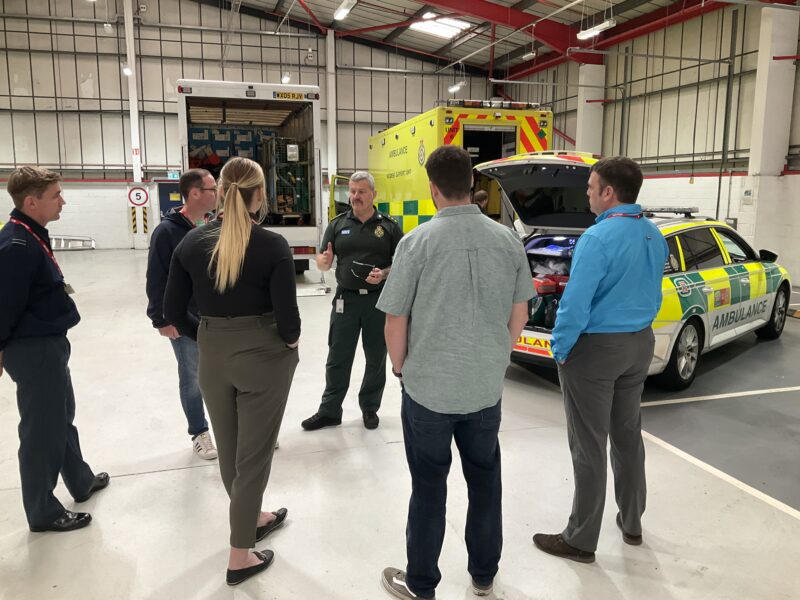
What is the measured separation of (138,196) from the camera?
18250mm

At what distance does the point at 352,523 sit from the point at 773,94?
1230cm

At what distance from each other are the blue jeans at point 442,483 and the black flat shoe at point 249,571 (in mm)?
676

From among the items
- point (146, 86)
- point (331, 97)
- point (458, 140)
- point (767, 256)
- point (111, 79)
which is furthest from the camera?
point (331, 97)

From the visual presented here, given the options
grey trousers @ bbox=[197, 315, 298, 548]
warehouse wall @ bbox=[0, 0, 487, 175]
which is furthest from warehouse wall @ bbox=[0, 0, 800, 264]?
grey trousers @ bbox=[197, 315, 298, 548]

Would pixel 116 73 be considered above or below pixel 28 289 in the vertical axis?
above

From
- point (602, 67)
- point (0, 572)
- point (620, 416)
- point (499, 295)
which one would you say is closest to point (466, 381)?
point (499, 295)

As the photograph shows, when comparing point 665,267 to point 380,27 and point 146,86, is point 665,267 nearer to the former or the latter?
point 380,27

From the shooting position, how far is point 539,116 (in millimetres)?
8531

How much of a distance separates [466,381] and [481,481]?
445mm

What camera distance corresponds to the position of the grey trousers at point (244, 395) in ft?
7.63

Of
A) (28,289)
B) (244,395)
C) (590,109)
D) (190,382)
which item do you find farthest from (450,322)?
(590,109)

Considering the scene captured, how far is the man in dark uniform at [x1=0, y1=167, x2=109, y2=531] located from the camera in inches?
101

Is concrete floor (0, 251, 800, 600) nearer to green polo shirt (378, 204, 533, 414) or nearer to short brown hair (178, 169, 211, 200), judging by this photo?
green polo shirt (378, 204, 533, 414)

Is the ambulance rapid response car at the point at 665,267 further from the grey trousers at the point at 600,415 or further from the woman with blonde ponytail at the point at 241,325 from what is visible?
the woman with blonde ponytail at the point at 241,325
